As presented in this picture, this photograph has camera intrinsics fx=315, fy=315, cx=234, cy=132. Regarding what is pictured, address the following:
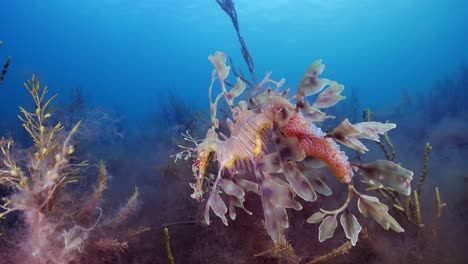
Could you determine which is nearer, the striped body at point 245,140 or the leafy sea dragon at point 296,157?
the leafy sea dragon at point 296,157

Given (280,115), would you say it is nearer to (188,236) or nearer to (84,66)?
(188,236)

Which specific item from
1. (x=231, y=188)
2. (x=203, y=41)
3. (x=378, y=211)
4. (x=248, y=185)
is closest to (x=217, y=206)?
(x=231, y=188)

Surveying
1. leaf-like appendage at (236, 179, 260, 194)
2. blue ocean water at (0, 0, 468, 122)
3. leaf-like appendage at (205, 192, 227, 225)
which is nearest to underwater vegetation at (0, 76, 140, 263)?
leaf-like appendage at (205, 192, 227, 225)

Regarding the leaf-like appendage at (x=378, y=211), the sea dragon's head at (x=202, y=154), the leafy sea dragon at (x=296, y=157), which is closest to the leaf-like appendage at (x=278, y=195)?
the leafy sea dragon at (x=296, y=157)

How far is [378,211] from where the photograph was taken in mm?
1709

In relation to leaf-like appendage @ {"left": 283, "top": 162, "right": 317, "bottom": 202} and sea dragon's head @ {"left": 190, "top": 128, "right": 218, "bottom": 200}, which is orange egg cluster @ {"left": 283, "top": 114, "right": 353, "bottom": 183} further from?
sea dragon's head @ {"left": 190, "top": 128, "right": 218, "bottom": 200}

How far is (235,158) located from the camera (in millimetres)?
2035

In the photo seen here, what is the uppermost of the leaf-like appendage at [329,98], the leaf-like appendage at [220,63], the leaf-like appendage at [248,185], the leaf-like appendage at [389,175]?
the leaf-like appendage at [220,63]

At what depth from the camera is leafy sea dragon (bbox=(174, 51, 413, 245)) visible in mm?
1703

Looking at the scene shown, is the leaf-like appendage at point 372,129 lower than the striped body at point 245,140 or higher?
higher

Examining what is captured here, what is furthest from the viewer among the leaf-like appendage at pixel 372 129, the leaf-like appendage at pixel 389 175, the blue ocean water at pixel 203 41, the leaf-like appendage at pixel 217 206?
the blue ocean water at pixel 203 41

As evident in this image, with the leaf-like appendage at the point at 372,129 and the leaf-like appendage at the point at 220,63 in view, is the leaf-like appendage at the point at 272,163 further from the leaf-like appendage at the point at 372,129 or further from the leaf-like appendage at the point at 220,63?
the leaf-like appendage at the point at 220,63

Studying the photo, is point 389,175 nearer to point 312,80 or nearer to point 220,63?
point 312,80

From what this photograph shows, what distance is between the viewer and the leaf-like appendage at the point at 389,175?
1.57 metres
